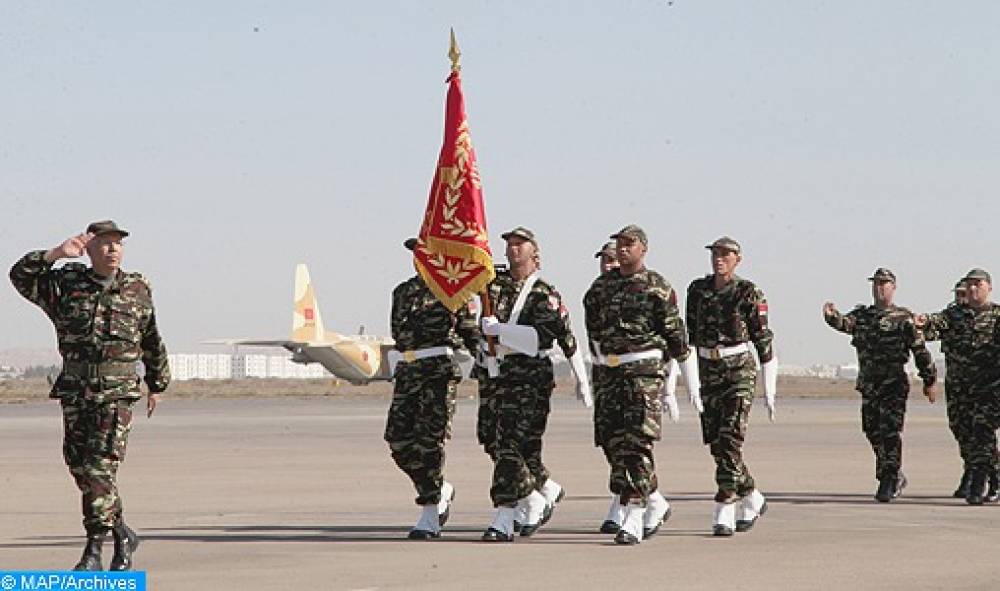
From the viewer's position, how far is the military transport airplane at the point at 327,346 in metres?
73.6

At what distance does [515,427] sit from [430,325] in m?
0.97

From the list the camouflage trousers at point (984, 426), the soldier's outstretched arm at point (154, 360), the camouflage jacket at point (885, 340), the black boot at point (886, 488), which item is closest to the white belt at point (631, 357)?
the soldier's outstretched arm at point (154, 360)

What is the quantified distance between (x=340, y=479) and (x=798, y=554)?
9097 millimetres

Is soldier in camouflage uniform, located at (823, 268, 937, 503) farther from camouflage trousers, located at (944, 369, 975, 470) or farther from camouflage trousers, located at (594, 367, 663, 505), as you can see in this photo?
camouflage trousers, located at (594, 367, 663, 505)

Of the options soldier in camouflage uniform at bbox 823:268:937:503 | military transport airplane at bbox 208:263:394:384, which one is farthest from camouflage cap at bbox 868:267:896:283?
military transport airplane at bbox 208:263:394:384

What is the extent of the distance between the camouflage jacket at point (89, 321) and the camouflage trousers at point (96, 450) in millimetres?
83

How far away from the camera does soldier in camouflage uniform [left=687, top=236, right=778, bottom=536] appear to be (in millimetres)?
13406

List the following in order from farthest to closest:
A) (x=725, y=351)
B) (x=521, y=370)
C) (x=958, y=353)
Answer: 1. (x=958, y=353)
2. (x=725, y=351)
3. (x=521, y=370)

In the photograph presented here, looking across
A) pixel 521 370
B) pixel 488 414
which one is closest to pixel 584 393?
pixel 521 370

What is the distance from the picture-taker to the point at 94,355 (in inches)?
426

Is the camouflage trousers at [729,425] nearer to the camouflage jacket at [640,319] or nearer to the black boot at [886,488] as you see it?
the camouflage jacket at [640,319]

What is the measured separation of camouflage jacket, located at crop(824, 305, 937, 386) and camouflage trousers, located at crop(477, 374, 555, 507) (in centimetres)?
450

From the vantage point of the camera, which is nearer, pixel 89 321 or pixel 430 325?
pixel 89 321

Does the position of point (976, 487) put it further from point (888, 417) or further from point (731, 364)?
point (731, 364)
